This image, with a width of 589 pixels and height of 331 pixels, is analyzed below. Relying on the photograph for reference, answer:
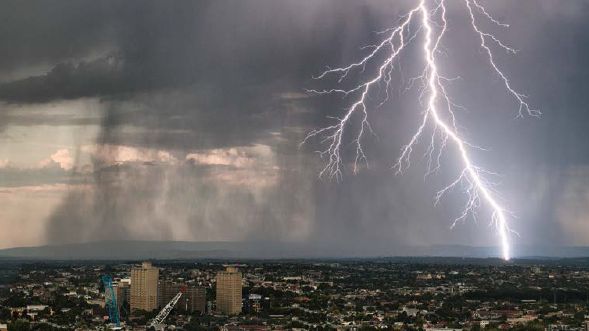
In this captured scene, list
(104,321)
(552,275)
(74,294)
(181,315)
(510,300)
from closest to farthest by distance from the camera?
1. (104,321)
2. (181,315)
3. (510,300)
4. (74,294)
5. (552,275)

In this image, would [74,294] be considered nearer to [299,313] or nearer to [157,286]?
[157,286]

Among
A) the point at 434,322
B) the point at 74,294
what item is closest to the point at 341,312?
the point at 434,322

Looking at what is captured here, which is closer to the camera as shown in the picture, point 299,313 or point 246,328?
point 246,328

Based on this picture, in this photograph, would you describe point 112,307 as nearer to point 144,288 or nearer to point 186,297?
point 144,288

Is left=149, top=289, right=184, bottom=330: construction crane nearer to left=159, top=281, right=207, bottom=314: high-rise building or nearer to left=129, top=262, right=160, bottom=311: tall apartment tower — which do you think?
left=159, top=281, right=207, bottom=314: high-rise building

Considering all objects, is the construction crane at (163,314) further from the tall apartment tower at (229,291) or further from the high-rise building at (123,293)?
the high-rise building at (123,293)

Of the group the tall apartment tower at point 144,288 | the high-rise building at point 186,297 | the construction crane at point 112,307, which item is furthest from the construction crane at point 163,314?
the construction crane at point 112,307
